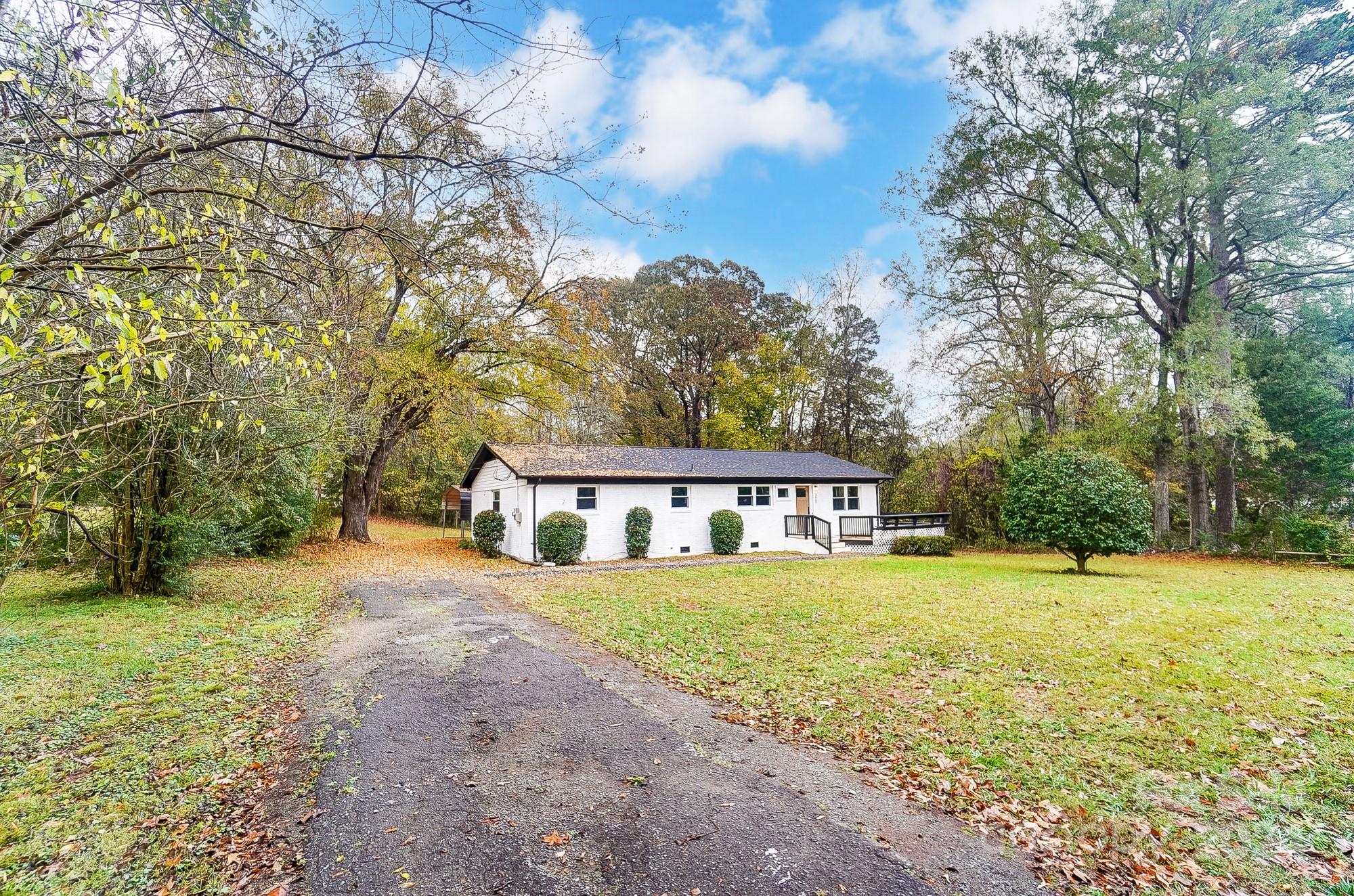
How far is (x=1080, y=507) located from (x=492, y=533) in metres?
17.5

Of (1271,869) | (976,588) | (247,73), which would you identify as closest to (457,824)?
(1271,869)

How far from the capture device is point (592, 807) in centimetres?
337

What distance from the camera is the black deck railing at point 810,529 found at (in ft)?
67.5

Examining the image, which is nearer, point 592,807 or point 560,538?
point 592,807

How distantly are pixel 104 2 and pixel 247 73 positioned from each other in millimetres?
607

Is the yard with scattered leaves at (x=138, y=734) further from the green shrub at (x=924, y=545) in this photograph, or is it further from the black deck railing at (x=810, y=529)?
the green shrub at (x=924, y=545)

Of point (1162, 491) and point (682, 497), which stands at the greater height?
point (1162, 491)

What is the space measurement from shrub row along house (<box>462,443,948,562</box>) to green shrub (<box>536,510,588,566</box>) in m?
0.38

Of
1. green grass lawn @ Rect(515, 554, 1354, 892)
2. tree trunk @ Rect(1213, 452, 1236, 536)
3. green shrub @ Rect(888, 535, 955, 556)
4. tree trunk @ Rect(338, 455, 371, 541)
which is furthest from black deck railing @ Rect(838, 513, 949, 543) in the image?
tree trunk @ Rect(338, 455, 371, 541)

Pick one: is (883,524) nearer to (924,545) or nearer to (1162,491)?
(924,545)

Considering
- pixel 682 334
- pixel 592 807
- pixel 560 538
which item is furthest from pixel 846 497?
pixel 592 807

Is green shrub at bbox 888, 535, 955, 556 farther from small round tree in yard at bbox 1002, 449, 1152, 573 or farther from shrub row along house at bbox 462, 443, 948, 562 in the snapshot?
small round tree in yard at bbox 1002, 449, 1152, 573

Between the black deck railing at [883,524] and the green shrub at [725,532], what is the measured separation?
460cm

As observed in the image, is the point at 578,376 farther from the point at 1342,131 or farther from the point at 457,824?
the point at 1342,131
